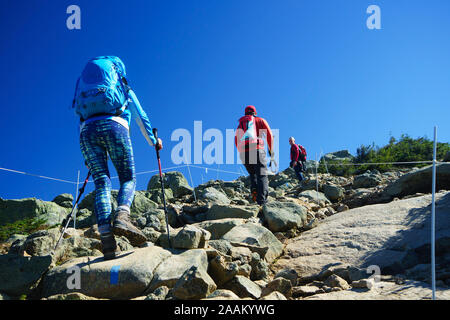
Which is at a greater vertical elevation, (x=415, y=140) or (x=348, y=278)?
(x=415, y=140)

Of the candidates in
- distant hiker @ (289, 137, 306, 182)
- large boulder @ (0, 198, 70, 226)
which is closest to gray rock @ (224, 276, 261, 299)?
large boulder @ (0, 198, 70, 226)

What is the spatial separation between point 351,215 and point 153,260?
361 cm

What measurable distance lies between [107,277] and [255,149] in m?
4.76

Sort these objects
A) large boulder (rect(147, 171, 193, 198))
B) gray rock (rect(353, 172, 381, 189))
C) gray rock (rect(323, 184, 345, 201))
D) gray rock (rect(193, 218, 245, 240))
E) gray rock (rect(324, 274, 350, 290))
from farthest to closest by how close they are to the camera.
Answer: large boulder (rect(147, 171, 193, 198)) → gray rock (rect(353, 172, 381, 189)) → gray rock (rect(323, 184, 345, 201)) → gray rock (rect(193, 218, 245, 240)) → gray rock (rect(324, 274, 350, 290))

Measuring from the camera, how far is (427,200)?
5.16m

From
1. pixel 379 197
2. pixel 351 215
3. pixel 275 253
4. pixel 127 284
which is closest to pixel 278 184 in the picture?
pixel 379 197

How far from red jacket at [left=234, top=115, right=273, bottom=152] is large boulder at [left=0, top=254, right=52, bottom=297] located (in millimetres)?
4785

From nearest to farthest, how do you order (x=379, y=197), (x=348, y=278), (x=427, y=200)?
(x=348, y=278), (x=427, y=200), (x=379, y=197)

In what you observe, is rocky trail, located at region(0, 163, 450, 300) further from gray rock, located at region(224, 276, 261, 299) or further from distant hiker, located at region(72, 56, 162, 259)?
distant hiker, located at region(72, 56, 162, 259)

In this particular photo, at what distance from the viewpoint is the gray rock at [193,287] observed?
2.45m

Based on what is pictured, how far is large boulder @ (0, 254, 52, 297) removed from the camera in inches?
111

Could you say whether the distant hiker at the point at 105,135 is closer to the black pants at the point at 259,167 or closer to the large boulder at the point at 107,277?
the large boulder at the point at 107,277

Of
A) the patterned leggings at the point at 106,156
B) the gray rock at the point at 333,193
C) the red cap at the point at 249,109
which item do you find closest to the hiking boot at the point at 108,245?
the patterned leggings at the point at 106,156
